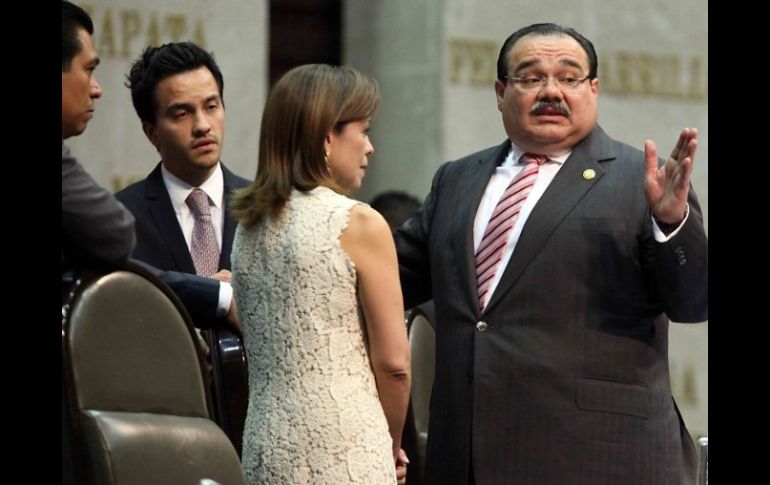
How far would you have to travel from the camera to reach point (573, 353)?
165 inches

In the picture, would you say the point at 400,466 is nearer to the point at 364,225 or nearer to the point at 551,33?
the point at 364,225

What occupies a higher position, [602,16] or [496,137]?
[602,16]

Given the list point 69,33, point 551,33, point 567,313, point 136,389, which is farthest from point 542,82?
point 136,389

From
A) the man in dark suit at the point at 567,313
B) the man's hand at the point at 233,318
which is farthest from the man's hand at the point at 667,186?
the man's hand at the point at 233,318

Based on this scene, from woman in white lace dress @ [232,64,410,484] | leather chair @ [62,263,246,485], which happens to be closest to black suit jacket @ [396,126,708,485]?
woman in white lace dress @ [232,64,410,484]

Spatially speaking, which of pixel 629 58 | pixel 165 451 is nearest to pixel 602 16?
pixel 629 58

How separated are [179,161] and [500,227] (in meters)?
1.04

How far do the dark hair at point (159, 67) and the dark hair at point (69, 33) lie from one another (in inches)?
48.5

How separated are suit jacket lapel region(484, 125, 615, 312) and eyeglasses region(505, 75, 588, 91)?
20 centimetres

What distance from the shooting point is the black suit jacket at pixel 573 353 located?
4.17 meters

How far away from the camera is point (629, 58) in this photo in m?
8.24

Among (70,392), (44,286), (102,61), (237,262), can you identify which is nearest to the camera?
(44,286)

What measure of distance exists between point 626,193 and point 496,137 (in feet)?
11.9

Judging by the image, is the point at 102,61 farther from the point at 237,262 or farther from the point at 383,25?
the point at 237,262
